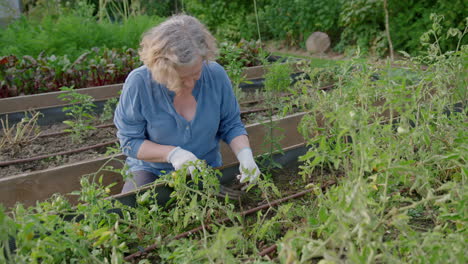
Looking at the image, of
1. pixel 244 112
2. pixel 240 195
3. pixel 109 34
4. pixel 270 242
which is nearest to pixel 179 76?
pixel 240 195

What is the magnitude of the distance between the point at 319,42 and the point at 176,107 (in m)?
6.17

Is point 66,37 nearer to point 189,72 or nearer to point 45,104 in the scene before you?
point 45,104

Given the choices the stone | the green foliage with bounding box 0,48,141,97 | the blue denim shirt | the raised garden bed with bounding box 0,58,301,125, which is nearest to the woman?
the blue denim shirt

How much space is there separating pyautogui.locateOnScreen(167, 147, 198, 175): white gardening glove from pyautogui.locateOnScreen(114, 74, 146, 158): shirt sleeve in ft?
0.66

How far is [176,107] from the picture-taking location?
2.30 metres

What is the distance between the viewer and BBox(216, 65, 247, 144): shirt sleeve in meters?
2.39

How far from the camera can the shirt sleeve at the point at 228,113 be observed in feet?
7.83

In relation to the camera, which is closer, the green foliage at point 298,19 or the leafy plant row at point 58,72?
the leafy plant row at point 58,72

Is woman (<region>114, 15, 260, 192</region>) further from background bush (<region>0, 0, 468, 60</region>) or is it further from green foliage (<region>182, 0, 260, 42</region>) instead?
green foliage (<region>182, 0, 260, 42</region>)

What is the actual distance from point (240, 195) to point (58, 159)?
1385mm

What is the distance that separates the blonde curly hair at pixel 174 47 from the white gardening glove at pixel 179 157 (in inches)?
12.2

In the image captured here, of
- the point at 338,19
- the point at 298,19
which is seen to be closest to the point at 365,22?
the point at 338,19

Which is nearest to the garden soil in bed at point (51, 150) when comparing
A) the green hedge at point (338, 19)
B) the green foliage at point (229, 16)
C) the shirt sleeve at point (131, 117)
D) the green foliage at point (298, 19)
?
the shirt sleeve at point (131, 117)

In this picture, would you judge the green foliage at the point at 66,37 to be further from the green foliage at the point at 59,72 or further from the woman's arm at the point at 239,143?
the woman's arm at the point at 239,143
